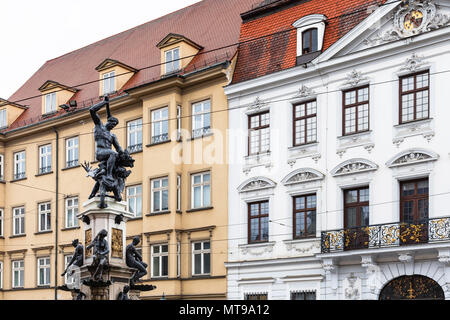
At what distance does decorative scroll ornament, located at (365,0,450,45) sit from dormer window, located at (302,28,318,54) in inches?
120

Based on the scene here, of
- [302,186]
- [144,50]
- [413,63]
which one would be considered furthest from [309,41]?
[144,50]

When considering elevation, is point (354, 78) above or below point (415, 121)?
above

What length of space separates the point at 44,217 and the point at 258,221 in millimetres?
12803

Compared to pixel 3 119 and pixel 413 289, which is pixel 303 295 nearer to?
pixel 413 289

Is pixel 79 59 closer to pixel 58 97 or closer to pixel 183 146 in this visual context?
pixel 58 97

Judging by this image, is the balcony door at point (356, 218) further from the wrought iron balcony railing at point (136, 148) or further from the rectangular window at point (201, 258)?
the wrought iron balcony railing at point (136, 148)

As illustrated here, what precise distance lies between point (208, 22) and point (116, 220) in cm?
1969

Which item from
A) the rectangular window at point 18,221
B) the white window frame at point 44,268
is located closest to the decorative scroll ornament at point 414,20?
the white window frame at point 44,268

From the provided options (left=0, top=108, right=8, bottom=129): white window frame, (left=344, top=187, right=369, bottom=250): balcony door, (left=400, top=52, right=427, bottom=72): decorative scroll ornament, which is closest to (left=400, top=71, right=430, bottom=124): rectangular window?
(left=400, top=52, right=427, bottom=72): decorative scroll ornament

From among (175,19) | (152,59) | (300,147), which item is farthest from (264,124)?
(175,19)

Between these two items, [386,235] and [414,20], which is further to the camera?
[414,20]

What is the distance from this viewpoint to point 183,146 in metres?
30.4

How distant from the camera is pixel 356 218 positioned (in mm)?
25375

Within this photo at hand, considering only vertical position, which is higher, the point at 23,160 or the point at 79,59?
the point at 79,59
